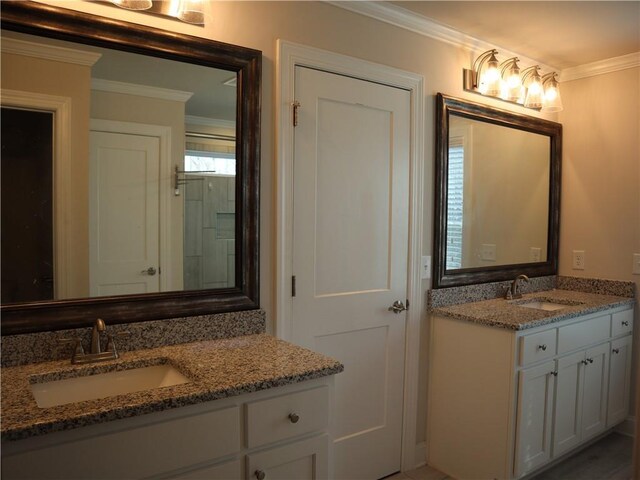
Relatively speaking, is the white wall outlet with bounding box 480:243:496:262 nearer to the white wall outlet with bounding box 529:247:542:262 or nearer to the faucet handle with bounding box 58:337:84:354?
the white wall outlet with bounding box 529:247:542:262

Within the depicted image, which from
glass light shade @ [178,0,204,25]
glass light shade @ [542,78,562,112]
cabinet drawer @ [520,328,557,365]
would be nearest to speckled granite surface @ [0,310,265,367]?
glass light shade @ [178,0,204,25]

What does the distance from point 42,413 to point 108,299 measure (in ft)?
1.82

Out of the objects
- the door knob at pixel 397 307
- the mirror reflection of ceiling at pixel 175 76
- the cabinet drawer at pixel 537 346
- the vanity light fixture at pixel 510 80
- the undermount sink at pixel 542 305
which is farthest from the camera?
the undermount sink at pixel 542 305

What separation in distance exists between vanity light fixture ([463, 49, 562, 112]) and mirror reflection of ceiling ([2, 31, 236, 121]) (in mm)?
1496

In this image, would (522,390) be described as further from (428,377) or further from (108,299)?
(108,299)

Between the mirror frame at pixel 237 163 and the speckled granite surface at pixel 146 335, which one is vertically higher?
the mirror frame at pixel 237 163

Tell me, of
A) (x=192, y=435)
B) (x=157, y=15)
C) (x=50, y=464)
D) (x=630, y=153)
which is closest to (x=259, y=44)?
(x=157, y=15)

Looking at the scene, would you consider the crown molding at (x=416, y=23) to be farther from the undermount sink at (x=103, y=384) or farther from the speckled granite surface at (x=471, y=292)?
the undermount sink at (x=103, y=384)

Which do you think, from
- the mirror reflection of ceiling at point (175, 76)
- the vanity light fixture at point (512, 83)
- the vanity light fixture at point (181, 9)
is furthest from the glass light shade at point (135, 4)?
the vanity light fixture at point (512, 83)

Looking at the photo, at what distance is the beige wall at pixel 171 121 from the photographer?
1755mm

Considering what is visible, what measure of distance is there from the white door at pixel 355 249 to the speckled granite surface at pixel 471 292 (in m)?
0.22

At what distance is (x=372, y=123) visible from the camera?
2447 mm

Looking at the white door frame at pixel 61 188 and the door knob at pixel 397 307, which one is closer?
the white door frame at pixel 61 188

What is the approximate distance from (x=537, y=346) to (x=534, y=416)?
35 centimetres
